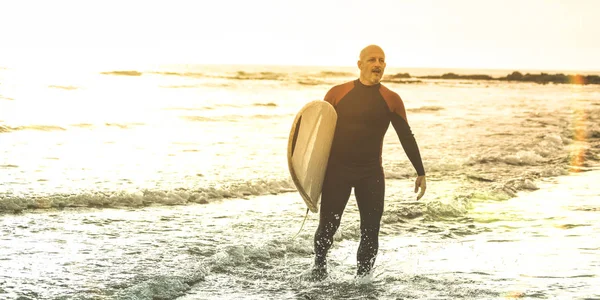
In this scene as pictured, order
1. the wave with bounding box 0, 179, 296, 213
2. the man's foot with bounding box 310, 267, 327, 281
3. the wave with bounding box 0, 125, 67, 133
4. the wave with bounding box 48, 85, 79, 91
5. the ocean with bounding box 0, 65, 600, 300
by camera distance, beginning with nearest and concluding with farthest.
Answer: the ocean with bounding box 0, 65, 600, 300, the man's foot with bounding box 310, 267, 327, 281, the wave with bounding box 0, 179, 296, 213, the wave with bounding box 0, 125, 67, 133, the wave with bounding box 48, 85, 79, 91

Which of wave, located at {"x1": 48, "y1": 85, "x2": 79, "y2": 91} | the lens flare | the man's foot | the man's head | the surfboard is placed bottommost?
the lens flare

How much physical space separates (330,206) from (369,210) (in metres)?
0.33

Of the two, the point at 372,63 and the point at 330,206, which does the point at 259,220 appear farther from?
the point at 372,63

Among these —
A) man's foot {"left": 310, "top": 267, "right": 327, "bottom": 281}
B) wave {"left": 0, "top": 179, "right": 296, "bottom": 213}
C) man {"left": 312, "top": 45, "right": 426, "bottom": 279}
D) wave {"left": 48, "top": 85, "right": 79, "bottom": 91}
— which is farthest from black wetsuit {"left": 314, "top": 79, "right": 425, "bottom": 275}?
wave {"left": 48, "top": 85, "right": 79, "bottom": 91}

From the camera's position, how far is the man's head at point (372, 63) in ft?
18.3

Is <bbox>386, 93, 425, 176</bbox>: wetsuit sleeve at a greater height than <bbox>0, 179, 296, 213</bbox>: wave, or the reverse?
<bbox>386, 93, 425, 176</bbox>: wetsuit sleeve

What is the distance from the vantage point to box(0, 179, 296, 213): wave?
9539mm

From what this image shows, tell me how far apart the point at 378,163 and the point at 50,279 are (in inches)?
115

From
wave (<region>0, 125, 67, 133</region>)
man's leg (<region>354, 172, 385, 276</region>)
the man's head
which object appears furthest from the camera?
wave (<region>0, 125, 67, 133</region>)

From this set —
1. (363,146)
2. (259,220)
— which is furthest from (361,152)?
(259,220)

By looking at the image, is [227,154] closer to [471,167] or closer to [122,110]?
[471,167]

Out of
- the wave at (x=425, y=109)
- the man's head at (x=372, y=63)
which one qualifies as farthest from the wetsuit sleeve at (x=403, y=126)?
the wave at (x=425, y=109)

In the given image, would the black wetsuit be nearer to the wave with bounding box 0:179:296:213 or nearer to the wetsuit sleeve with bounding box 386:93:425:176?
the wetsuit sleeve with bounding box 386:93:425:176

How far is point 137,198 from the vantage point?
10.1 metres
